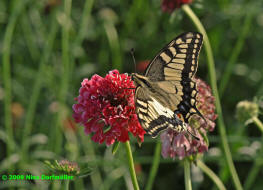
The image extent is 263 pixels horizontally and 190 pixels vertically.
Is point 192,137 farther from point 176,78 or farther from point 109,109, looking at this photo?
point 109,109

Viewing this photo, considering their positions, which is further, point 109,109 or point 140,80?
point 140,80

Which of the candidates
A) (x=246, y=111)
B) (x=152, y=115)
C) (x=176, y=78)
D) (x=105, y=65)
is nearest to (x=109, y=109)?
(x=152, y=115)

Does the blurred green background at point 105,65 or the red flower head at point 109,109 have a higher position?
the blurred green background at point 105,65

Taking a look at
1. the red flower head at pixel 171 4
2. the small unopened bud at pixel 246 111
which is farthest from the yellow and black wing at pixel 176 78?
the red flower head at pixel 171 4

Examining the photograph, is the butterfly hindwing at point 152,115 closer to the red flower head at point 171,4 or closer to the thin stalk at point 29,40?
the red flower head at point 171,4

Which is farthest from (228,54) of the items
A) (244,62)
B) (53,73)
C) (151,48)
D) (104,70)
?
(53,73)

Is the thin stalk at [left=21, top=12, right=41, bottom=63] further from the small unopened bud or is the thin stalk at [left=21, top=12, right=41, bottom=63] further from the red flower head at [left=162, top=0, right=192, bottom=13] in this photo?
the small unopened bud
